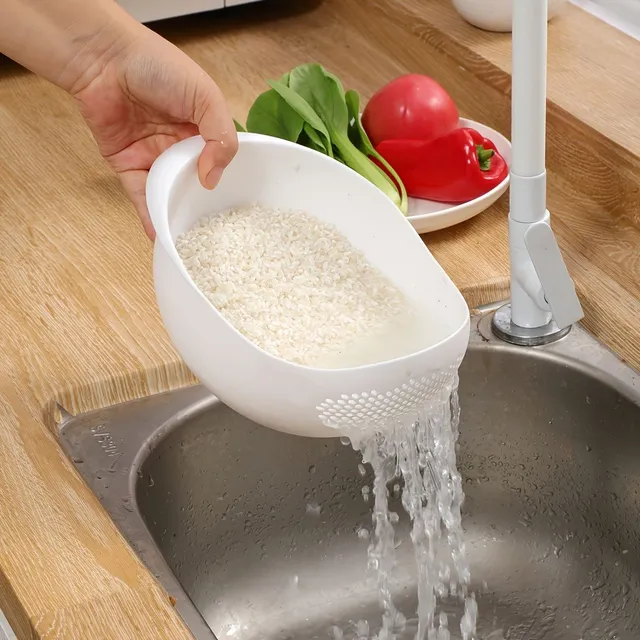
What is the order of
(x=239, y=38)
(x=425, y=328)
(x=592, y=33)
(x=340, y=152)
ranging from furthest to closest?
(x=239, y=38) < (x=592, y=33) < (x=340, y=152) < (x=425, y=328)

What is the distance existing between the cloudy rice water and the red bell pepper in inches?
10.8

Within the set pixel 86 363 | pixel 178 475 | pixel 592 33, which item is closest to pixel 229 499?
pixel 178 475

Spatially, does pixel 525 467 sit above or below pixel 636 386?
below

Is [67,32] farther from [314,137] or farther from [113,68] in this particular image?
[314,137]

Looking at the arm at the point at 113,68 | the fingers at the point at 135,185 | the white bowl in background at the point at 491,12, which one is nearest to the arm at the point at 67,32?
the arm at the point at 113,68

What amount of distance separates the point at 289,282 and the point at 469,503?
373 mm

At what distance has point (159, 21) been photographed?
166cm

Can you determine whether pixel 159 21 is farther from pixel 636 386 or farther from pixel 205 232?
pixel 636 386

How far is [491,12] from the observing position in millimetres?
1376

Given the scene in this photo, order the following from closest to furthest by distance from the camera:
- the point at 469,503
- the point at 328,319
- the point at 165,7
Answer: the point at 328,319
the point at 469,503
the point at 165,7

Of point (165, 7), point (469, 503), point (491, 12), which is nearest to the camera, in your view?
point (469, 503)

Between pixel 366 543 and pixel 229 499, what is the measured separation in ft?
0.50

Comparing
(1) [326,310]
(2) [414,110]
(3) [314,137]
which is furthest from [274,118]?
(1) [326,310]

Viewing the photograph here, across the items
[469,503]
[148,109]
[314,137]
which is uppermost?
[148,109]
